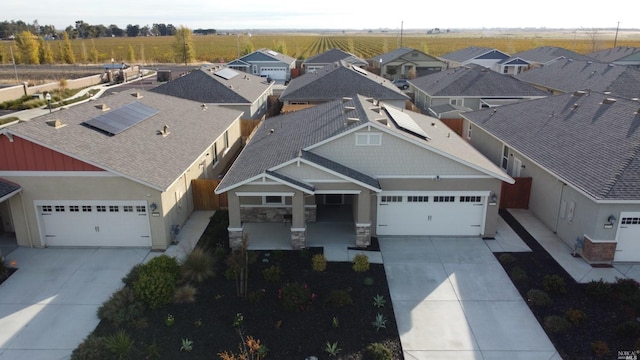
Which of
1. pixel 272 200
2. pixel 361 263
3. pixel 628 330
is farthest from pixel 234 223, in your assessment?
pixel 628 330

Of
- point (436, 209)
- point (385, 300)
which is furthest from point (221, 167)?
point (385, 300)

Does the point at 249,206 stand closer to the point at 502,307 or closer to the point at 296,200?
the point at 296,200

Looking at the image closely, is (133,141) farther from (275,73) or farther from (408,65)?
(408,65)

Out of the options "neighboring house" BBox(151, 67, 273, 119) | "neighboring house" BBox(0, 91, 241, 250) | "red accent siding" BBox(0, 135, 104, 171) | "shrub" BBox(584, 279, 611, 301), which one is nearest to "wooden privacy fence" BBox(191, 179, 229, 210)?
"neighboring house" BBox(0, 91, 241, 250)

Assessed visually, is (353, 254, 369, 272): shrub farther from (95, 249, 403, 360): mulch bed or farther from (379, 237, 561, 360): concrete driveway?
(379, 237, 561, 360): concrete driveway

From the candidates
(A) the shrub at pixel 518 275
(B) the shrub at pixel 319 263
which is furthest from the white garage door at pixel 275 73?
(A) the shrub at pixel 518 275
